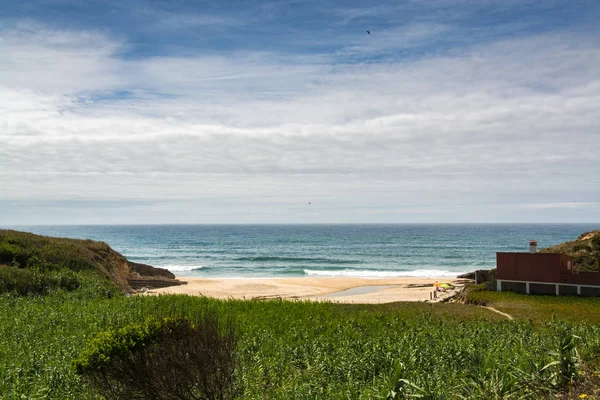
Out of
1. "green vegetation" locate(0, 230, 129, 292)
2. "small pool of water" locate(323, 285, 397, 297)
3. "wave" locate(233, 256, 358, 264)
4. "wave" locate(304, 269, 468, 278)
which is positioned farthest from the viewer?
"wave" locate(233, 256, 358, 264)

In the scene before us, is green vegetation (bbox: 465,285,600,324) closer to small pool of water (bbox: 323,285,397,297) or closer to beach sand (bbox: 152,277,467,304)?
beach sand (bbox: 152,277,467,304)

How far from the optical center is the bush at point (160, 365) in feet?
26.4

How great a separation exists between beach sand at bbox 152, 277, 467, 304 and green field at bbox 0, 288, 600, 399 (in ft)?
75.0

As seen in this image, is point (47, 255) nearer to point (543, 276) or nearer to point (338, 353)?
point (338, 353)

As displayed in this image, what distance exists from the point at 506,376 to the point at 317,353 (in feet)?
16.7

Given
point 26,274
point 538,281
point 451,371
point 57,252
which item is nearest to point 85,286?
point 26,274

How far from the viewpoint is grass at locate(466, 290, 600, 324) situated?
20594mm

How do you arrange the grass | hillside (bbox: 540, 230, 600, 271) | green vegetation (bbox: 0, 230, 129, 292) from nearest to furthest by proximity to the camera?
the grass, green vegetation (bbox: 0, 230, 129, 292), hillside (bbox: 540, 230, 600, 271)

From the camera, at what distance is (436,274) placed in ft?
214

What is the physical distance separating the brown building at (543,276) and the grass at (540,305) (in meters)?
1.17

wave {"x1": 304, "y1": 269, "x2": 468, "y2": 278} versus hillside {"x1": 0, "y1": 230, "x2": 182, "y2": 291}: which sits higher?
hillside {"x1": 0, "y1": 230, "x2": 182, "y2": 291}

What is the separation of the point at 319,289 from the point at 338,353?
3776cm

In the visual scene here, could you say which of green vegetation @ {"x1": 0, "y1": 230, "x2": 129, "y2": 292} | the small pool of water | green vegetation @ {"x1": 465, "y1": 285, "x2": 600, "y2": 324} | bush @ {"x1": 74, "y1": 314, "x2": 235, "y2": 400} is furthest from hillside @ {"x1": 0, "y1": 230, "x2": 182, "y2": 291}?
green vegetation @ {"x1": 465, "y1": 285, "x2": 600, "y2": 324}

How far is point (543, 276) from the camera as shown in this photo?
96.1 feet
